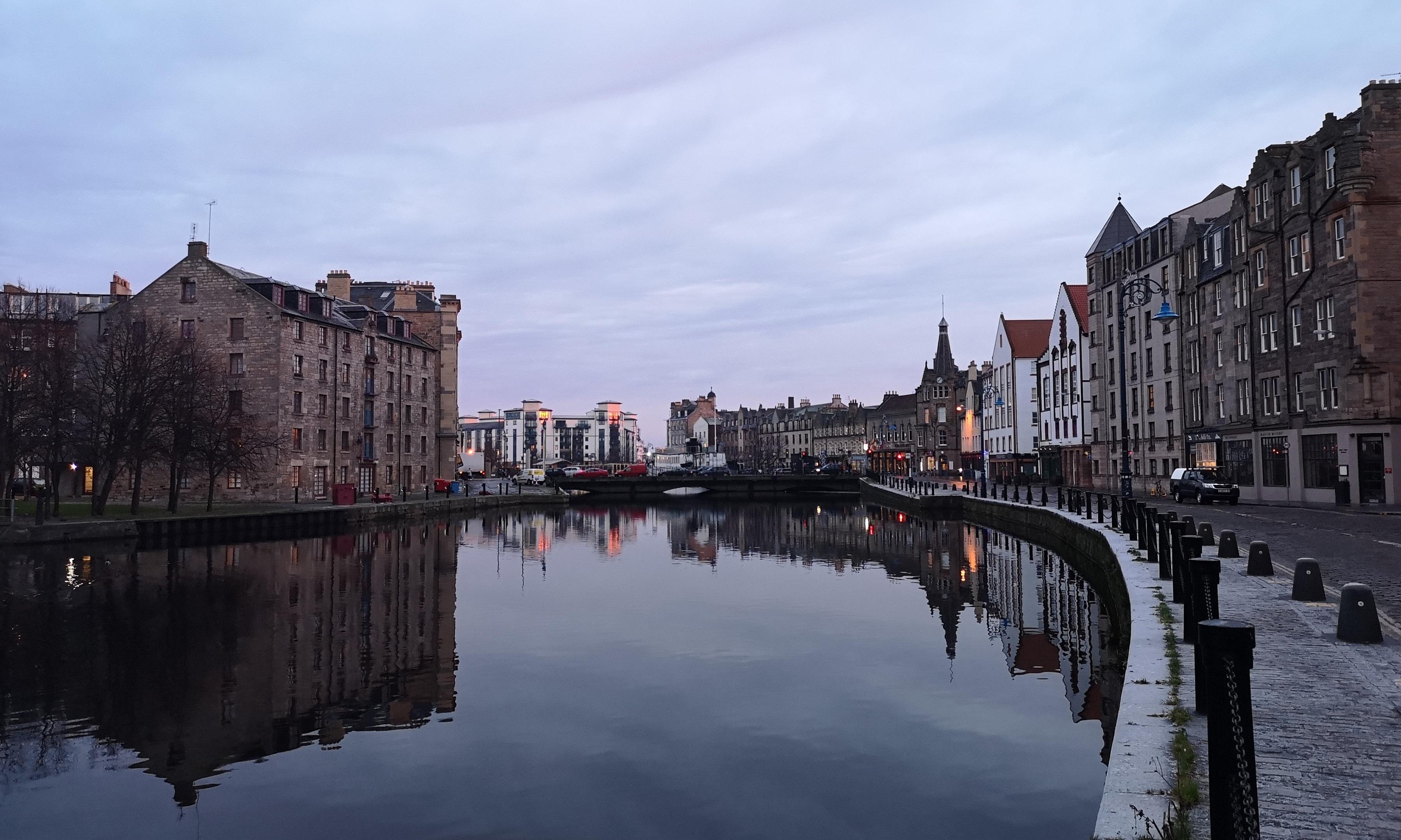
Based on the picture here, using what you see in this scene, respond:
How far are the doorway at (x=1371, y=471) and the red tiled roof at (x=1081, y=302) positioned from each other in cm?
3360

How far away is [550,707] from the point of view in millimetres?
15430

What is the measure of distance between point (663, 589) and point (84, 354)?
1717 inches

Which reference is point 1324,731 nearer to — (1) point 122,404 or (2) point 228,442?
(1) point 122,404

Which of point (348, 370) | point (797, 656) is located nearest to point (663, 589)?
point (797, 656)

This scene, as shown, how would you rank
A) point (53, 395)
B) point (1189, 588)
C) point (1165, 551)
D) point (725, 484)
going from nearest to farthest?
point (1189, 588)
point (1165, 551)
point (53, 395)
point (725, 484)

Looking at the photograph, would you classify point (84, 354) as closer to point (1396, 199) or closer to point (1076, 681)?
point (1076, 681)

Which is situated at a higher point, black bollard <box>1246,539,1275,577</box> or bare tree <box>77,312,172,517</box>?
bare tree <box>77,312,172,517</box>

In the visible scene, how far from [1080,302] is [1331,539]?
58.0 m

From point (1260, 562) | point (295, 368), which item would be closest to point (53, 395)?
point (295, 368)

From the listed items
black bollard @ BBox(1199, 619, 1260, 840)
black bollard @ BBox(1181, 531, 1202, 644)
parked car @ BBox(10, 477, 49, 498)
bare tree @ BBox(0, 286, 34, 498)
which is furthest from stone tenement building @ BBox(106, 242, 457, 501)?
black bollard @ BBox(1199, 619, 1260, 840)

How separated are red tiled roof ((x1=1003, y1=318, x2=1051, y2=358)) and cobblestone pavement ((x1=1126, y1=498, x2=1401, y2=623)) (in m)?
53.6

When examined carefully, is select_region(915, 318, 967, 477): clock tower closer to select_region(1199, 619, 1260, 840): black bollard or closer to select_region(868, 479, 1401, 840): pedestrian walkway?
select_region(868, 479, 1401, 840): pedestrian walkway

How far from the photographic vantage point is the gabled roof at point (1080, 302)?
3004 inches

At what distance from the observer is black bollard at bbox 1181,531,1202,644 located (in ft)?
35.7
